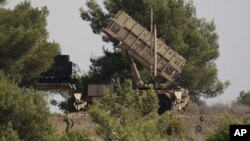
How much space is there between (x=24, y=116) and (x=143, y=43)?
37.0ft

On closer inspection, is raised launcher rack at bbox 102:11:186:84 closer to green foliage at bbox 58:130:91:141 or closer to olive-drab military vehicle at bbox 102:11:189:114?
olive-drab military vehicle at bbox 102:11:189:114

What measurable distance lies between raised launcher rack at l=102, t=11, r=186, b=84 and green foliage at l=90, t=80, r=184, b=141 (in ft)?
33.3

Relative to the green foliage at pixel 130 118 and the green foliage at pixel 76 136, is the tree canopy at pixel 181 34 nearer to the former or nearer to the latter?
the green foliage at pixel 130 118

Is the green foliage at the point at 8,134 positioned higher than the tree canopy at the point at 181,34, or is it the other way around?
the tree canopy at the point at 181,34

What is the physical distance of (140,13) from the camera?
5556 cm

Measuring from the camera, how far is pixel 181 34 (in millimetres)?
55156

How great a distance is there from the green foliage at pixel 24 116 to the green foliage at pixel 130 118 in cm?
261

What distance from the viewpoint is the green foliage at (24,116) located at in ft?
117

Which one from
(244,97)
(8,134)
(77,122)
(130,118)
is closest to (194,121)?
(77,122)

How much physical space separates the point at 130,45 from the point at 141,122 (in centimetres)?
1507

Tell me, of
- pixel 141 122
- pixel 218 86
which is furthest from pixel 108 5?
pixel 141 122

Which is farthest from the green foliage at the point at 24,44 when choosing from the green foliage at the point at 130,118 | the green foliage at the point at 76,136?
the green foliage at the point at 76,136

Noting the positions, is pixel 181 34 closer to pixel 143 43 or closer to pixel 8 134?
pixel 143 43

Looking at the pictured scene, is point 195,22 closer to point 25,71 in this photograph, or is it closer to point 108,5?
point 108,5
